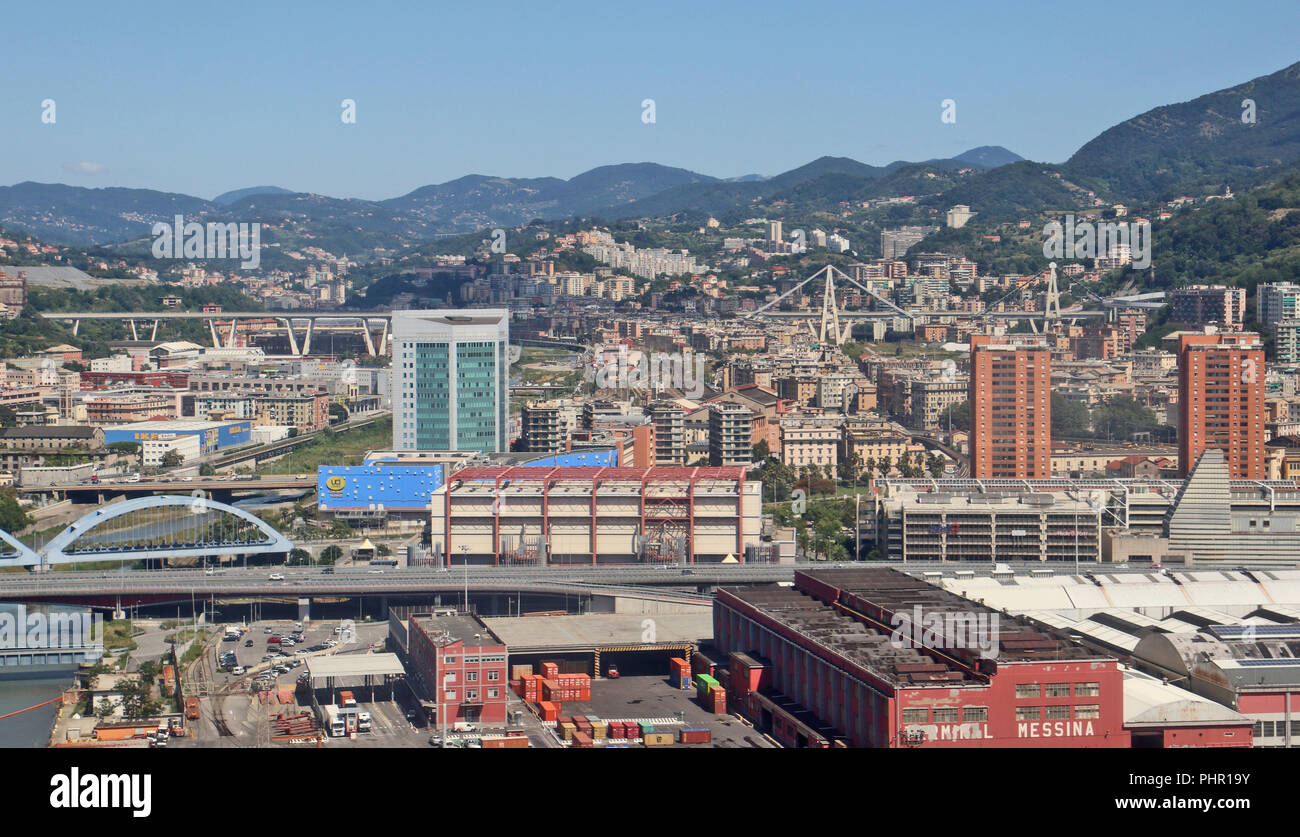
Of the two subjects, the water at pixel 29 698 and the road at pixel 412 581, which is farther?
the road at pixel 412 581

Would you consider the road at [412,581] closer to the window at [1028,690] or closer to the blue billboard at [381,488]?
the blue billboard at [381,488]

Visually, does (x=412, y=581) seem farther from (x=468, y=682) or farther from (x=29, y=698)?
(x=468, y=682)

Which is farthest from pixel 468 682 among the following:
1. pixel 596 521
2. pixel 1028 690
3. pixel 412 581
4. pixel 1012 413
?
pixel 1012 413

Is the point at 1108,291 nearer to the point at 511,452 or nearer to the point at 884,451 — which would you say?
the point at 884,451

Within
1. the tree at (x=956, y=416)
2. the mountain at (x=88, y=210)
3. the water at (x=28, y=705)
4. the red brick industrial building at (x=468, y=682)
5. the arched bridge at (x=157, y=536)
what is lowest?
the water at (x=28, y=705)

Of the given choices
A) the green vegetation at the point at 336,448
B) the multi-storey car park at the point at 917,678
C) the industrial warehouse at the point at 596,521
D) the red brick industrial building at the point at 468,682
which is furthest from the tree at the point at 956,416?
the red brick industrial building at the point at 468,682

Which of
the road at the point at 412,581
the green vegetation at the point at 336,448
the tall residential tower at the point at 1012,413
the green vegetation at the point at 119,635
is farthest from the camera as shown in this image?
the green vegetation at the point at 336,448

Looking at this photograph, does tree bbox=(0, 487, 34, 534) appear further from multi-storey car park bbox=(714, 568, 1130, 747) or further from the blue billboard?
multi-storey car park bbox=(714, 568, 1130, 747)

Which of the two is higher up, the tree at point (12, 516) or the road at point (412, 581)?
the tree at point (12, 516)
